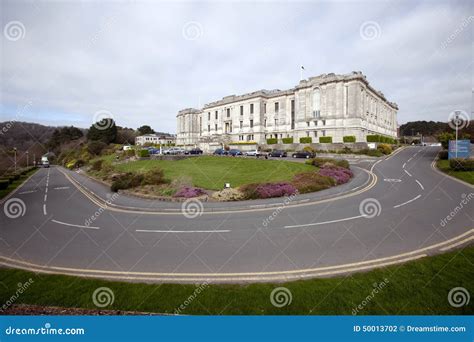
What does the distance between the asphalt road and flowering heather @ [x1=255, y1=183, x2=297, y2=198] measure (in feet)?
4.30

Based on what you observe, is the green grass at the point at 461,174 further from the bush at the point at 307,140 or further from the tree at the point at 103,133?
the tree at the point at 103,133

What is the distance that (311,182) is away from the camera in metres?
18.1

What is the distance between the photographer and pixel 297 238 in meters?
8.52

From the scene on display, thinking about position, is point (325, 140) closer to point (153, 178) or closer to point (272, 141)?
point (272, 141)

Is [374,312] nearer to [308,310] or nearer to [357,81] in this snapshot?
[308,310]

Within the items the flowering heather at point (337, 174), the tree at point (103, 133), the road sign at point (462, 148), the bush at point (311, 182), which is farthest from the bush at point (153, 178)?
the tree at point (103, 133)

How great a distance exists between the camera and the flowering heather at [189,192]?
16816mm

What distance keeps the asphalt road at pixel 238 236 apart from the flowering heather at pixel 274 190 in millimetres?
1310

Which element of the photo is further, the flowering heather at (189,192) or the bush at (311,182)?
the bush at (311,182)

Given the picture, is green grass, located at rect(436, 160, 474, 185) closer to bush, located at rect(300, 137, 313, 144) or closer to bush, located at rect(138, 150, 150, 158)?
bush, located at rect(300, 137, 313, 144)

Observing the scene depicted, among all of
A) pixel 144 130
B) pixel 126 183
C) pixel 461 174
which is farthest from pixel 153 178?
pixel 144 130

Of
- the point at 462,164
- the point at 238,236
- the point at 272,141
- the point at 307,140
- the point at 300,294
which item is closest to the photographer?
the point at 300,294

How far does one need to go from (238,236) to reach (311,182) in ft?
36.3

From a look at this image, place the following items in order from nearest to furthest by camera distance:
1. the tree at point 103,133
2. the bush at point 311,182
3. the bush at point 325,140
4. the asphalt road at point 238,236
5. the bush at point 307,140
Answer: the asphalt road at point 238,236
the bush at point 311,182
the bush at point 325,140
the bush at point 307,140
the tree at point 103,133
